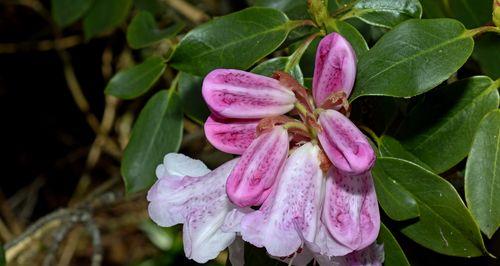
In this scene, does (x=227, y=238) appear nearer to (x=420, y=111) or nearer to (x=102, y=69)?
(x=420, y=111)

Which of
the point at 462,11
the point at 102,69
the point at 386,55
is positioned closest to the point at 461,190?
the point at 462,11

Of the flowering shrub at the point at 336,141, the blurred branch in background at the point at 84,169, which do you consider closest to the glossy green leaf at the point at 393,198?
the flowering shrub at the point at 336,141

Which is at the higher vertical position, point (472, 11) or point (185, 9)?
point (472, 11)

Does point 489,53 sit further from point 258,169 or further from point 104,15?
point 104,15

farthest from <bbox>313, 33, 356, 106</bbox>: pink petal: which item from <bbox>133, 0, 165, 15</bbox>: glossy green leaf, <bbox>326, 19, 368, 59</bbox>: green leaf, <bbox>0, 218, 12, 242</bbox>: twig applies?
<bbox>0, 218, 12, 242</bbox>: twig

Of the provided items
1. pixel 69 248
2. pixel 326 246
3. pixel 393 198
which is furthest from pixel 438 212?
pixel 69 248

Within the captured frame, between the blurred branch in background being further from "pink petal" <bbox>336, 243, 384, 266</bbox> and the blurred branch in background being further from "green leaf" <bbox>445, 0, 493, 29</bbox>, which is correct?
"pink petal" <bbox>336, 243, 384, 266</bbox>
